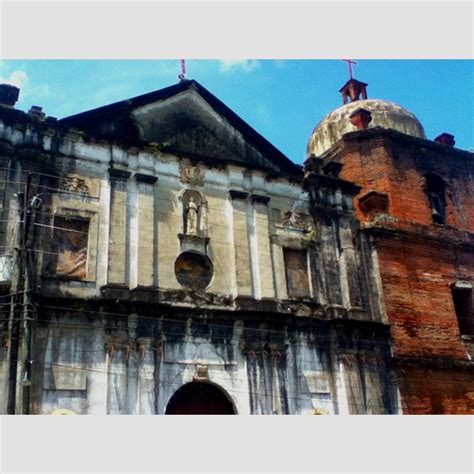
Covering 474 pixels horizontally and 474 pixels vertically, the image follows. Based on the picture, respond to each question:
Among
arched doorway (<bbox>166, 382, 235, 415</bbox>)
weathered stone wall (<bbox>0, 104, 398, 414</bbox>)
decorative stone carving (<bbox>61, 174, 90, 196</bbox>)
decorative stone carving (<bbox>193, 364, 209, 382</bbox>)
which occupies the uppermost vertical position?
decorative stone carving (<bbox>61, 174, 90, 196</bbox>)

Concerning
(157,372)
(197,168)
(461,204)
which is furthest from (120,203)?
(461,204)

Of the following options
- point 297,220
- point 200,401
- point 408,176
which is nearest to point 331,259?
point 297,220

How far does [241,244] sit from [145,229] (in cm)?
242

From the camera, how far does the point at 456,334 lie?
16422 millimetres

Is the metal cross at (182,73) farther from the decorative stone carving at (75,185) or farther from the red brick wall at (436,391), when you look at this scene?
the red brick wall at (436,391)

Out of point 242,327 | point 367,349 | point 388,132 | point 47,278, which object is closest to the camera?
point 47,278

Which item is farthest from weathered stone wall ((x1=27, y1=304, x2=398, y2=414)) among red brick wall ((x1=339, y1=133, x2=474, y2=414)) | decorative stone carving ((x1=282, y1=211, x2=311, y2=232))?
decorative stone carving ((x1=282, y1=211, x2=311, y2=232))

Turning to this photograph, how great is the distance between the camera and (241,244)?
47.7ft

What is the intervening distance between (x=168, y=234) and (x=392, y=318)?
6272 mm

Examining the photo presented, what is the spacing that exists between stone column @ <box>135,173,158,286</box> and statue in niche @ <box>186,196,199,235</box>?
0.88 m

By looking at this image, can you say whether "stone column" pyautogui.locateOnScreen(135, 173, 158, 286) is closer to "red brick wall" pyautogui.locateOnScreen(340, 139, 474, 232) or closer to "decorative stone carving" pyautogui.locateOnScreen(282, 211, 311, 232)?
"decorative stone carving" pyautogui.locateOnScreen(282, 211, 311, 232)

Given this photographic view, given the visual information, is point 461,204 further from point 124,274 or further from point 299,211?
point 124,274

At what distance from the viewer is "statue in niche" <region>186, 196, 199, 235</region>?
14.2m

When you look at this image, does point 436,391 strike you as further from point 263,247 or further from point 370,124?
point 370,124
